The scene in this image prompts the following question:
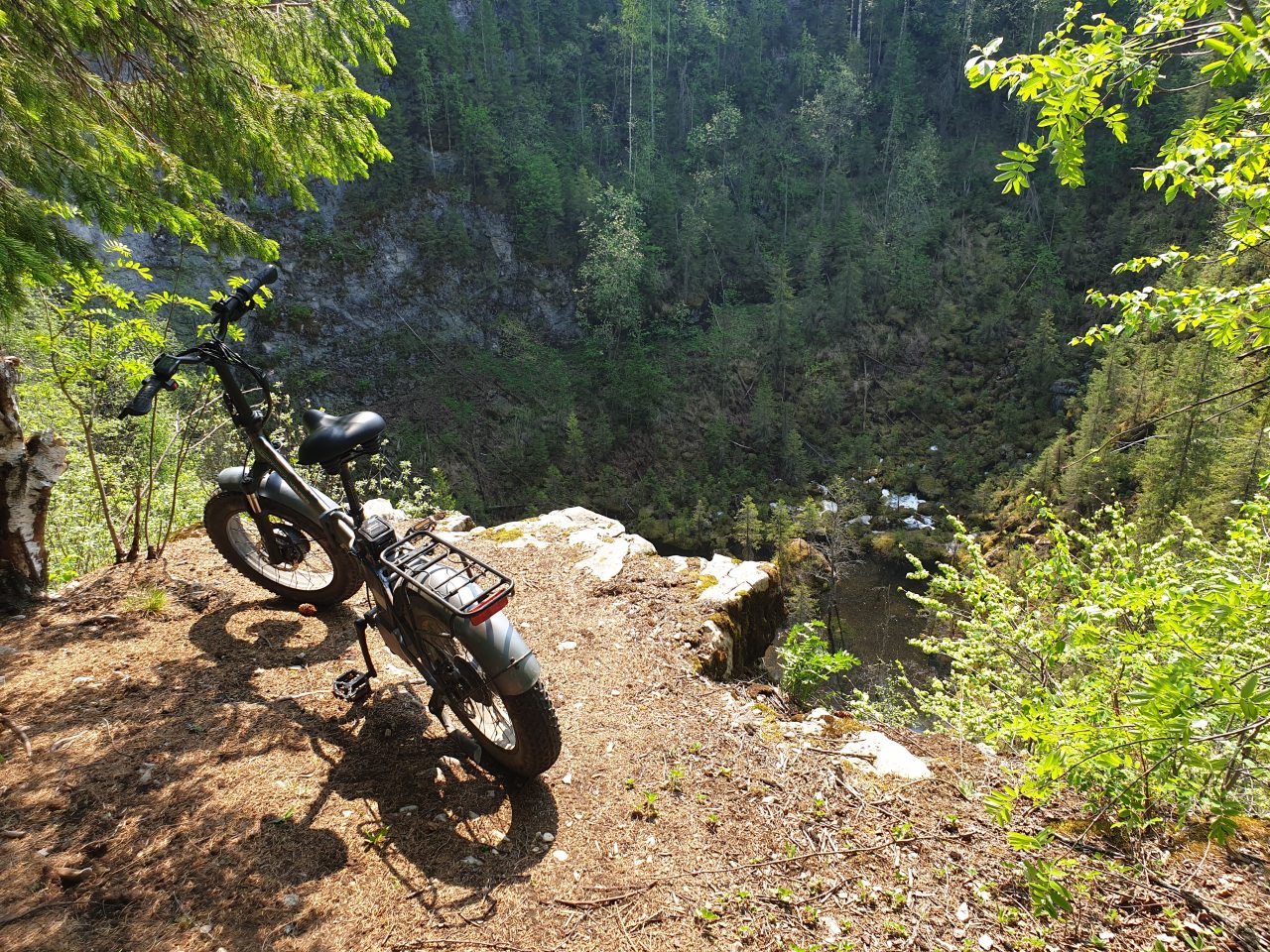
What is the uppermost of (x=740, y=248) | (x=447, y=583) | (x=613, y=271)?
(x=740, y=248)

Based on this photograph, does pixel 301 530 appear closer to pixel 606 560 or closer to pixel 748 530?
pixel 606 560

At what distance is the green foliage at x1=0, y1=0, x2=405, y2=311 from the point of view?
2004mm

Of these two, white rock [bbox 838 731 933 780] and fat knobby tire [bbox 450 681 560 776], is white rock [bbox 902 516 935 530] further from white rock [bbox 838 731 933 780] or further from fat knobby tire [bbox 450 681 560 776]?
fat knobby tire [bbox 450 681 560 776]

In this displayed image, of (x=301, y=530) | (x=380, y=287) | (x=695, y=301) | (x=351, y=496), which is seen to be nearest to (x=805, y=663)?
(x=351, y=496)

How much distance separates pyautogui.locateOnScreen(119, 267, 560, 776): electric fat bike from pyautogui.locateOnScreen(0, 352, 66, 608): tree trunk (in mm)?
996

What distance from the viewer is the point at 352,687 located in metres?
2.65

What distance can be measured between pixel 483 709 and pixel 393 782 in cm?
44

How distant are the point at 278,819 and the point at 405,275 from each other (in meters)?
25.8

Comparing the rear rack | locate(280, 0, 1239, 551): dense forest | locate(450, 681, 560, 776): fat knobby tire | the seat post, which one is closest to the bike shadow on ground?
locate(450, 681, 560, 776): fat knobby tire

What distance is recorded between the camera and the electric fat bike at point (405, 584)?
2.16 meters

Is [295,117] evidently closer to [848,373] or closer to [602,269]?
[602,269]

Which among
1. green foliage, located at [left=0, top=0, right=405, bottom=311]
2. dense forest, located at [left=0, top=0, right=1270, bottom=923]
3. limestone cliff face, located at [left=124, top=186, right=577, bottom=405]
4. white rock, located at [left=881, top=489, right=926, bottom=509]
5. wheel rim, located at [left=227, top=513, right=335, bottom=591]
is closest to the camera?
green foliage, located at [left=0, top=0, right=405, bottom=311]

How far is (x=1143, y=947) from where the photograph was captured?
1.66 meters

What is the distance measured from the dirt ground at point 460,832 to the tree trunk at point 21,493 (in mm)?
207
